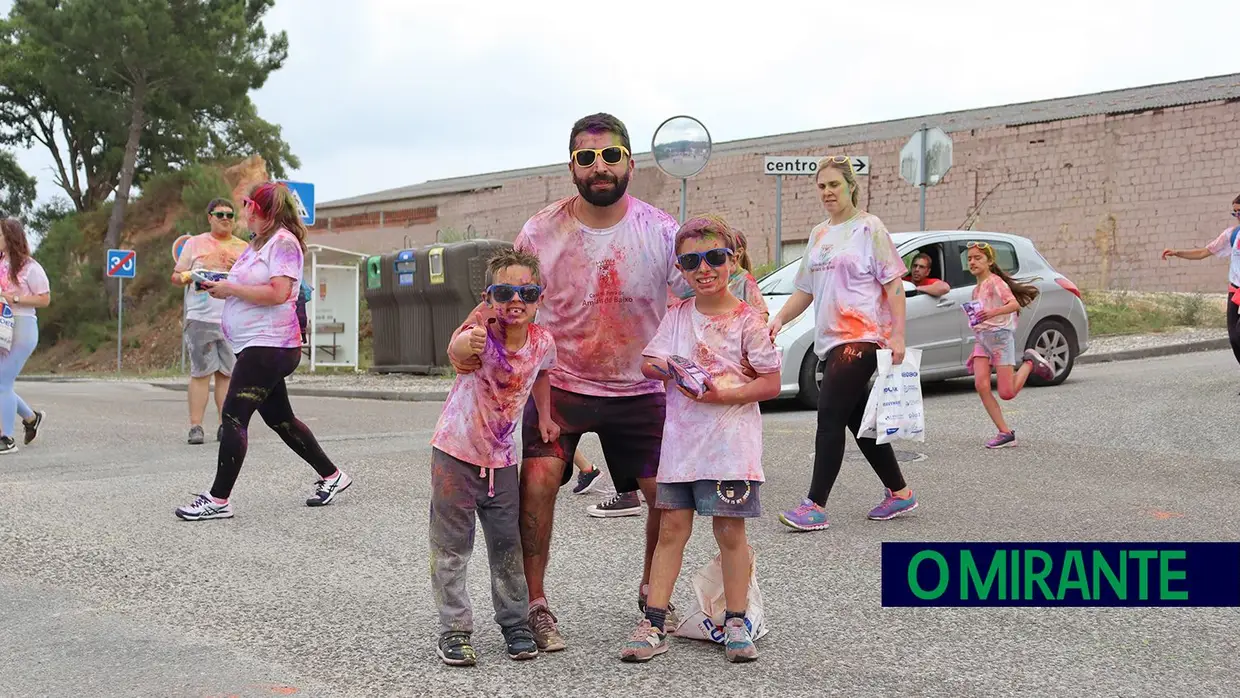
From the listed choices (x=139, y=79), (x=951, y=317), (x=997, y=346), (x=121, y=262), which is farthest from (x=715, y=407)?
(x=139, y=79)

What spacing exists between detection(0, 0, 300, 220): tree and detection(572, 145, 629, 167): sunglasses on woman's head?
3703 centimetres

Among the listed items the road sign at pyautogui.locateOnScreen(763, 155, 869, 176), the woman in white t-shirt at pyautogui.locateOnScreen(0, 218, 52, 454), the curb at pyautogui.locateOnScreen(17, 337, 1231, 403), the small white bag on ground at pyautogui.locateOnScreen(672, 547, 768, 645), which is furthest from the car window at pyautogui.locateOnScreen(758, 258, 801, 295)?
the small white bag on ground at pyautogui.locateOnScreen(672, 547, 768, 645)

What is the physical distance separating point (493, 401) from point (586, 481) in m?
3.56

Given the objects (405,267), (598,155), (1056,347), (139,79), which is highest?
(139,79)

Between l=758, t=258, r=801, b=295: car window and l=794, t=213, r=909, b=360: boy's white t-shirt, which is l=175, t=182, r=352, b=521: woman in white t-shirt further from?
l=758, t=258, r=801, b=295: car window

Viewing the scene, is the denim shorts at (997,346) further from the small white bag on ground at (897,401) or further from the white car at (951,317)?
the small white bag on ground at (897,401)

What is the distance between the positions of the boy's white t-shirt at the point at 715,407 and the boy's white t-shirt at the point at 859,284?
2.12 m

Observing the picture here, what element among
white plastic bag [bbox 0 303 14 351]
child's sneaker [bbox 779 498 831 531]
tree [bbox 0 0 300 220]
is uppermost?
tree [bbox 0 0 300 220]

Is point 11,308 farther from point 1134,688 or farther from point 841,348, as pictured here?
point 1134,688

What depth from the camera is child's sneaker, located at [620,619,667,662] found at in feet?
13.1

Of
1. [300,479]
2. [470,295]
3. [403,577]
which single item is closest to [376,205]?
[470,295]

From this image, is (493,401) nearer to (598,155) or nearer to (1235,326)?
(598,155)

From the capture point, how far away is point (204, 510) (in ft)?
21.8

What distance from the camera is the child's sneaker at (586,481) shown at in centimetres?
757
